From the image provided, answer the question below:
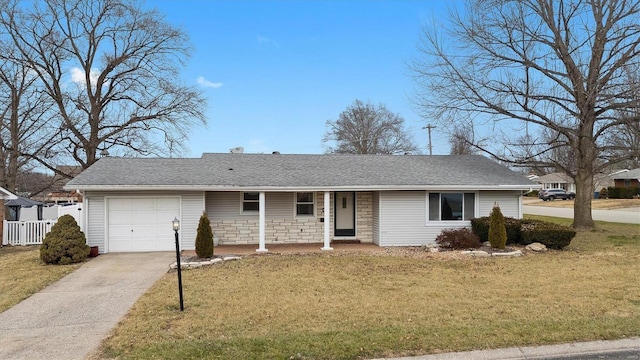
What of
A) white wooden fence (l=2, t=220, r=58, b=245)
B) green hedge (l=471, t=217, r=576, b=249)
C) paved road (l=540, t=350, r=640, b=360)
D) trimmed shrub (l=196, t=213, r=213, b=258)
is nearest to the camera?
paved road (l=540, t=350, r=640, b=360)

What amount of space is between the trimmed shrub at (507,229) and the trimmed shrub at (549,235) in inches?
10.0

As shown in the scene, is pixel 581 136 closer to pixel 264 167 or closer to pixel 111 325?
pixel 264 167

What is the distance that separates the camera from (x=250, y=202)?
15102mm

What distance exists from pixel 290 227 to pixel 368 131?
116 feet

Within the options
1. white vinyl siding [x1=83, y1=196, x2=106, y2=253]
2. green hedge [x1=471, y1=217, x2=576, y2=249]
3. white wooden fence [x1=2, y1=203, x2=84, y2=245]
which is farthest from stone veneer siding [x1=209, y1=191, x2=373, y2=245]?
white wooden fence [x1=2, y1=203, x2=84, y2=245]

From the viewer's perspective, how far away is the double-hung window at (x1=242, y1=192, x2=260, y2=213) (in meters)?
15.0

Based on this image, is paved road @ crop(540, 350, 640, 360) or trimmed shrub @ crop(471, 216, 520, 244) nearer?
paved road @ crop(540, 350, 640, 360)

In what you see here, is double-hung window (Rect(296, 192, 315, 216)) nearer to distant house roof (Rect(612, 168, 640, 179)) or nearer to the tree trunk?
the tree trunk

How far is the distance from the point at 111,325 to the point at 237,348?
241 cm

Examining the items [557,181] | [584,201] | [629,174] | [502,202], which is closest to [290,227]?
[502,202]

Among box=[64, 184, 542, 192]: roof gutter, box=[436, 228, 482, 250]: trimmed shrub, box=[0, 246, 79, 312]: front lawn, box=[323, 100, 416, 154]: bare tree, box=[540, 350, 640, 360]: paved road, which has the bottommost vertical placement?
box=[0, 246, 79, 312]: front lawn

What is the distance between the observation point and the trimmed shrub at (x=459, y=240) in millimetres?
12906

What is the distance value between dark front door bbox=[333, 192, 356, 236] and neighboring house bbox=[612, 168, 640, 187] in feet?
159

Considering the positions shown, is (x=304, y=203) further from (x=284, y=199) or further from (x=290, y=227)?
(x=290, y=227)
